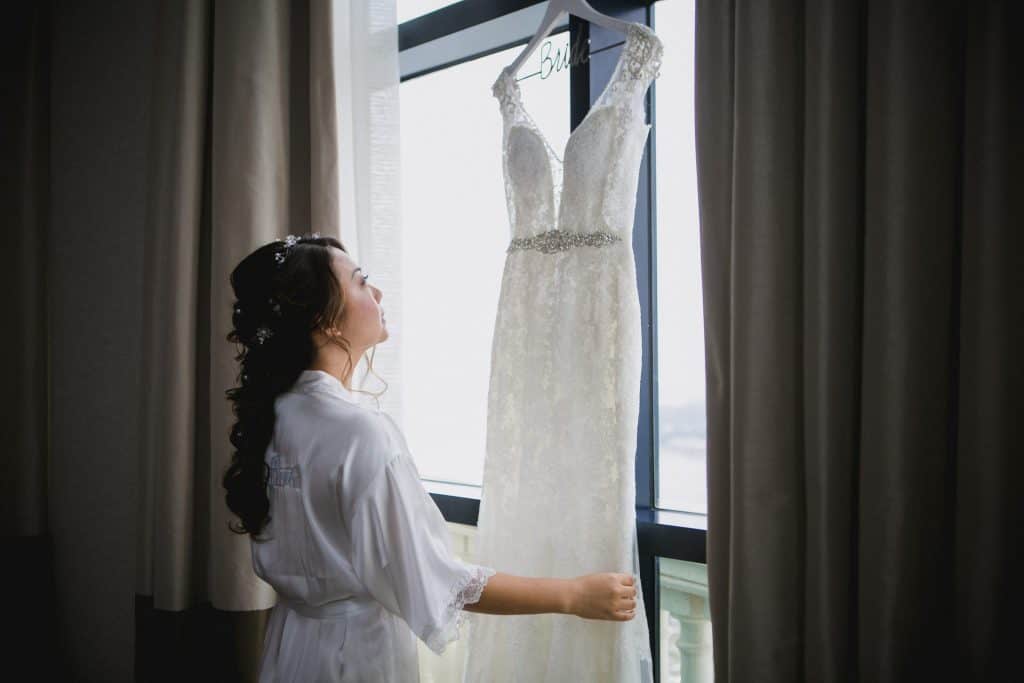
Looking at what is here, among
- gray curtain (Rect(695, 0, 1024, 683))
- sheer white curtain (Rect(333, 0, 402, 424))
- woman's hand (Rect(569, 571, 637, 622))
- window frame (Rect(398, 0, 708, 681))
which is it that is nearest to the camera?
gray curtain (Rect(695, 0, 1024, 683))

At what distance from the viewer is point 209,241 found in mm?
1991

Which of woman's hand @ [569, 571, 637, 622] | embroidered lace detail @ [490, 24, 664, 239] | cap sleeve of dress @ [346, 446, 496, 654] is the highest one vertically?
Result: embroidered lace detail @ [490, 24, 664, 239]

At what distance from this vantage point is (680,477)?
→ 1.70 m

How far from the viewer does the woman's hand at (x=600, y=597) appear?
3.95 feet

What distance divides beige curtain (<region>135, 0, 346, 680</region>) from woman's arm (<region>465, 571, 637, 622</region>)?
92cm

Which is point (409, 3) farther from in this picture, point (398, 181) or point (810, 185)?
point (810, 185)

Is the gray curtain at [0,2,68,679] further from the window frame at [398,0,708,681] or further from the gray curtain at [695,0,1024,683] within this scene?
the gray curtain at [695,0,1024,683]

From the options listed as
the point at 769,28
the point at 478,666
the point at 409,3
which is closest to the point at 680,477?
the point at 478,666

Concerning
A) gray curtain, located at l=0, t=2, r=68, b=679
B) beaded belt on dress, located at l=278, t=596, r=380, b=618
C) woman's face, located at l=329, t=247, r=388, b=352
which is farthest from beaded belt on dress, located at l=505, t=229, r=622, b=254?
gray curtain, located at l=0, t=2, r=68, b=679

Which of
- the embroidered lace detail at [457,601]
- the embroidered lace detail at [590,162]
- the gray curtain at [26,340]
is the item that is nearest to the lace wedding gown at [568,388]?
the embroidered lace detail at [590,162]

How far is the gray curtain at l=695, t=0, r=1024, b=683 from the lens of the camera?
96 centimetres

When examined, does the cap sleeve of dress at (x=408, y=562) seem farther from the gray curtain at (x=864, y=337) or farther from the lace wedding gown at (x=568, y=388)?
the gray curtain at (x=864, y=337)

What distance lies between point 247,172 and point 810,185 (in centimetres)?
137

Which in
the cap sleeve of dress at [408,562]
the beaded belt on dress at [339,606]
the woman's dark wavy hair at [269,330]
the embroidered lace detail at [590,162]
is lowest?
the beaded belt on dress at [339,606]
